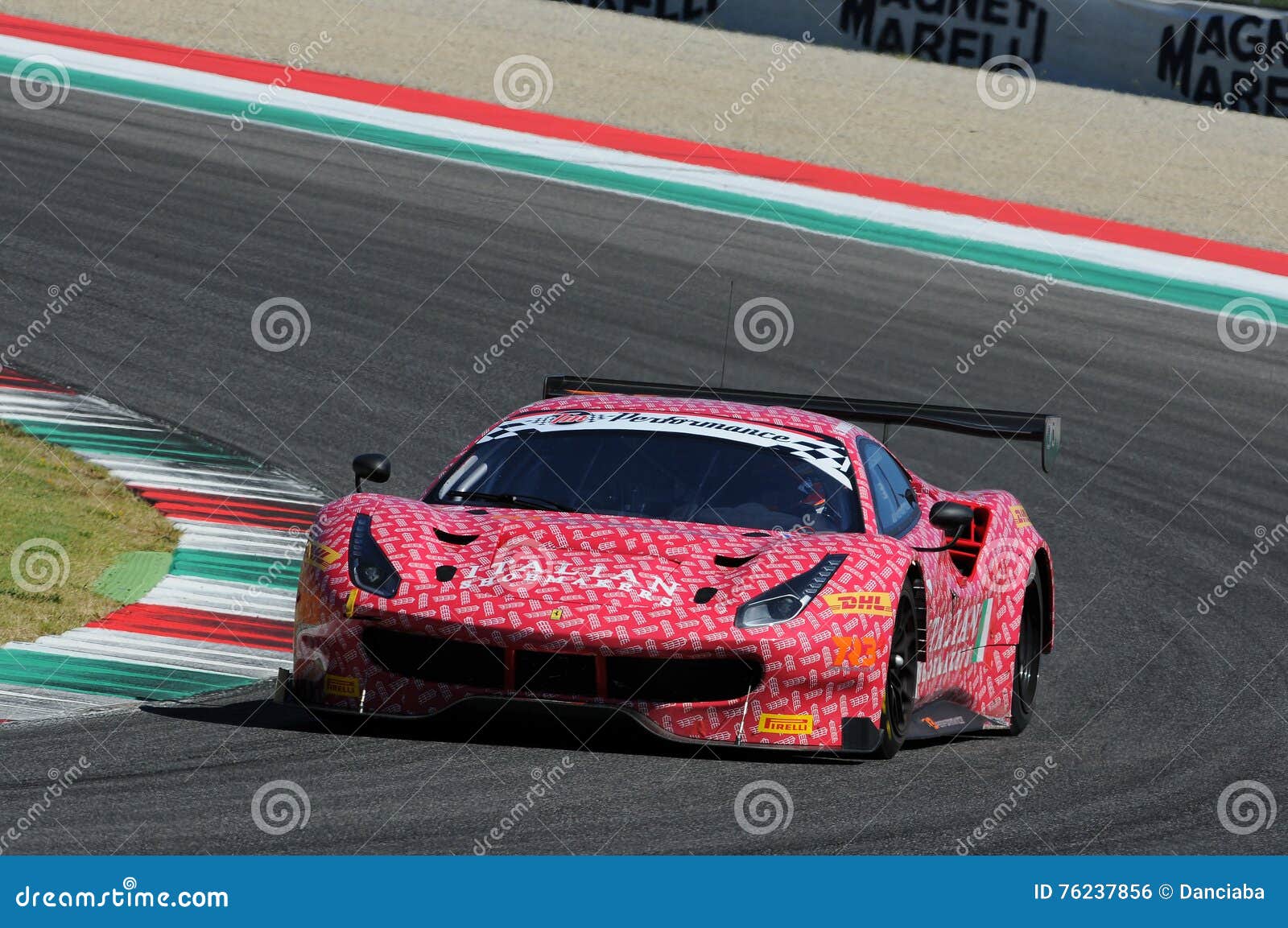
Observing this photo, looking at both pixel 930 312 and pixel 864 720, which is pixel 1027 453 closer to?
pixel 930 312

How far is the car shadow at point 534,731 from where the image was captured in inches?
238

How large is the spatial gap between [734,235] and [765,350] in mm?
3003

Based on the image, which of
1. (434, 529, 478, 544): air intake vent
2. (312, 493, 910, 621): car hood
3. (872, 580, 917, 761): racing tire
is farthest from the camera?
(434, 529, 478, 544): air intake vent

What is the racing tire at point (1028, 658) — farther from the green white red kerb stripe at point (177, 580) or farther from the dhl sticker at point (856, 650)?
the green white red kerb stripe at point (177, 580)

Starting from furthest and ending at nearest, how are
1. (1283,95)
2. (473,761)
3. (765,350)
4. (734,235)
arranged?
(1283,95), (734,235), (765,350), (473,761)

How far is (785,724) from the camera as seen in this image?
6.20 meters

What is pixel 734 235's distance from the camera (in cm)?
1823

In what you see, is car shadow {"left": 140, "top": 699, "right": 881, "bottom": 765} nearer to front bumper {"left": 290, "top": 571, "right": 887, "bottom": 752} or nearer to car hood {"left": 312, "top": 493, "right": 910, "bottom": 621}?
front bumper {"left": 290, "top": 571, "right": 887, "bottom": 752}

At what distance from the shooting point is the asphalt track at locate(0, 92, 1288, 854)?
573 cm

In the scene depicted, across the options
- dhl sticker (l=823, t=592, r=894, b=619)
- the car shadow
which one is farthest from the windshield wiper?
dhl sticker (l=823, t=592, r=894, b=619)

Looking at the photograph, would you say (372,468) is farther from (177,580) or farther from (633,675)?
(177,580)

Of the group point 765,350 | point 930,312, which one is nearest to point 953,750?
point 765,350

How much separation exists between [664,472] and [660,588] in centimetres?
111

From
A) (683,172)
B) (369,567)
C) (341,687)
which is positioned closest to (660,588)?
(369,567)
